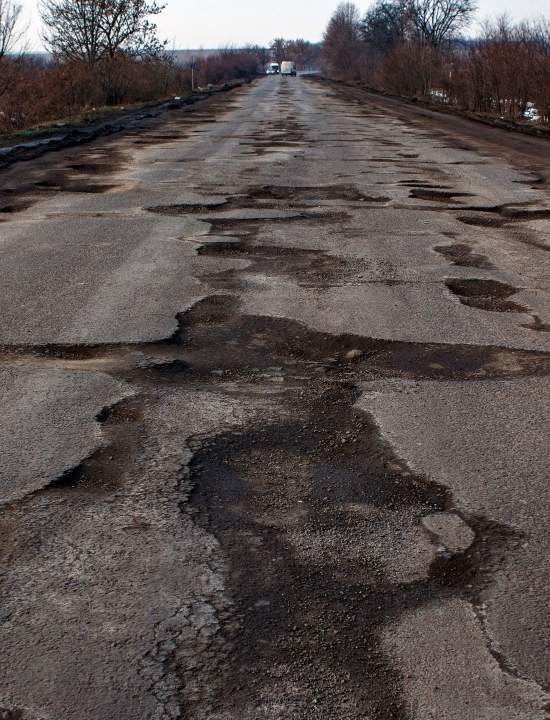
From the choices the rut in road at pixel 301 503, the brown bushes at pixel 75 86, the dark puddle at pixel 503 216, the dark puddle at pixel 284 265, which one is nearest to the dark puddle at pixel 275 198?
the dark puddle at pixel 503 216

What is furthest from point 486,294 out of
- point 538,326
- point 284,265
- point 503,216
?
point 503,216

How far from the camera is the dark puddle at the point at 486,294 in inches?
224

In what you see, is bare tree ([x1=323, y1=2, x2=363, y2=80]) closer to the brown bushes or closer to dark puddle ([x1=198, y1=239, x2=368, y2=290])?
the brown bushes

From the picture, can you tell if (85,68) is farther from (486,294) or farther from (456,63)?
(486,294)

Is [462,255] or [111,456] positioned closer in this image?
[111,456]

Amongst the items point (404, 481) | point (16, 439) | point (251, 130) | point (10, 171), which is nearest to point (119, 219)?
point (10, 171)

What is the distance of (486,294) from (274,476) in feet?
10.1

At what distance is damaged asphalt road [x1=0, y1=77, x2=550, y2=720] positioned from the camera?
2268 millimetres

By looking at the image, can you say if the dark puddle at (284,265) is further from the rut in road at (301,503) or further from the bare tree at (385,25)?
the bare tree at (385,25)

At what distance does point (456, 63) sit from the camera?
107ft

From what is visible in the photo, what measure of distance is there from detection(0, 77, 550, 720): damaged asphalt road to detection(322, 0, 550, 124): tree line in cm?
1766

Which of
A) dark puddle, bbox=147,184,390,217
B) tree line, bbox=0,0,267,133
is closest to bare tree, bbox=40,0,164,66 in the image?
tree line, bbox=0,0,267,133

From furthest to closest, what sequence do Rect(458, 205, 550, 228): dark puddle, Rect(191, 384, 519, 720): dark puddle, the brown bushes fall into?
the brown bushes → Rect(458, 205, 550, 228): dark puddle → Rect(191, 384, 519, 720): dark puddle

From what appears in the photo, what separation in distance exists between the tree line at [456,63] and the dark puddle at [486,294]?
17174 mm
